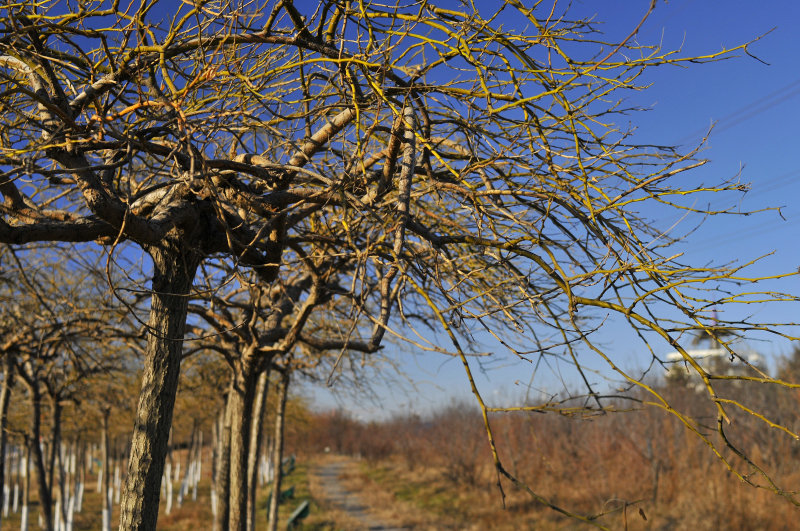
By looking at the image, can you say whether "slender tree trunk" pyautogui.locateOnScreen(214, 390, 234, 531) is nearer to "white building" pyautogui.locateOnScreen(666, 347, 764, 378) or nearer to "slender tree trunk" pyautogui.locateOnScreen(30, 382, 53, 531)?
"slender tree trunk" pyautogui.locateOnScreen(30, 382, 53, 531)

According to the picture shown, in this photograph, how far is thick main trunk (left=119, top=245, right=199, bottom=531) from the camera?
362 centimetres

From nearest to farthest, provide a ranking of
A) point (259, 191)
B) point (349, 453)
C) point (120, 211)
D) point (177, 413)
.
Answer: point (120, 211) → point (259, 191) → point (177, 413) → point (349, 453)

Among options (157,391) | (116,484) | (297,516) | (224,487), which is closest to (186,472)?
(116,484)

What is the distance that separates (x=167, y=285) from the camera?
3.98m

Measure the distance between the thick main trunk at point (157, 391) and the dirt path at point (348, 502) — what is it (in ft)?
47.3

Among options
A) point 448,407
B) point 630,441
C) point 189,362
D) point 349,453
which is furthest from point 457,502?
point 349,453

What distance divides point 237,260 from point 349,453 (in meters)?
51.8

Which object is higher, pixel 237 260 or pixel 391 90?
pixel 391 90

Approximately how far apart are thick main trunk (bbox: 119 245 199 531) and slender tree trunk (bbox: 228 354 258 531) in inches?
104

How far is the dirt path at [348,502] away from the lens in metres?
17.7

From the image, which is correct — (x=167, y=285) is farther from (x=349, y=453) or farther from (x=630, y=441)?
(x=349, y=453)

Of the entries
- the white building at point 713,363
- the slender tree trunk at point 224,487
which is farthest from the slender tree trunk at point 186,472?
the white building at point 713,363

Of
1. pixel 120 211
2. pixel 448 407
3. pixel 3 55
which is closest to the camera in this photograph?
pixel 120 211

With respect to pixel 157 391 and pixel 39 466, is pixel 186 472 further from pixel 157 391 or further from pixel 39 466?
pixel 157 391
